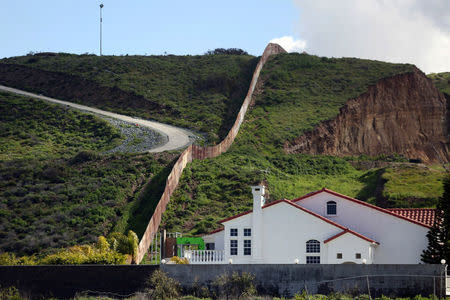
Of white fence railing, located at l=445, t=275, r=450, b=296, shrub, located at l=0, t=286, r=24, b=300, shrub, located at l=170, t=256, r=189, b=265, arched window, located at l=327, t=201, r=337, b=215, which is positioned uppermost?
arched window, located at l=327, t=201, r=337, b=215

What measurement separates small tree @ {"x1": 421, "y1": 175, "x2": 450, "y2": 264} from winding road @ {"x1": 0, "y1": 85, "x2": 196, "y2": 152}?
142ft

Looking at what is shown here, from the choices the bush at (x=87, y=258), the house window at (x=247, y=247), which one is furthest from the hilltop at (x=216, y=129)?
the house window at (x=247, y=247)

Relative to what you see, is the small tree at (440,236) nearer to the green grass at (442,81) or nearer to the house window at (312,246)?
the house window at (312,246)

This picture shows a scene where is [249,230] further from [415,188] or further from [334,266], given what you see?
[415,188]

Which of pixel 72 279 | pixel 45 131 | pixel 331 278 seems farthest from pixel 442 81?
pixel 72 279

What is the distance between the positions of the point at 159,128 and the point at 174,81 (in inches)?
893

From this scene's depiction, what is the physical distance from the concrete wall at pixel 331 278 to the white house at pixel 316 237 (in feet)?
18.9

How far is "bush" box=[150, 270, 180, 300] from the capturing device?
4081 cm

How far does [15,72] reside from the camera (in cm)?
12812

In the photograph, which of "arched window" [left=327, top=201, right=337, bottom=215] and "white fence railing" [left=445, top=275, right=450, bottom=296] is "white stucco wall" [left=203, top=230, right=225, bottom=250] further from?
"white fence railing" [left=445, top=275, right=450, bottom=296]

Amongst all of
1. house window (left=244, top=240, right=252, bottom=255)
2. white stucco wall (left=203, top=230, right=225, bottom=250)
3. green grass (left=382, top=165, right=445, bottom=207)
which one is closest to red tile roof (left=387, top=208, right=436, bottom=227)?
house window (left=244, top=240, right=252, bottom=255)

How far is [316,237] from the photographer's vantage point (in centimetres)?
4697

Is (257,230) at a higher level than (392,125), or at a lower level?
lower

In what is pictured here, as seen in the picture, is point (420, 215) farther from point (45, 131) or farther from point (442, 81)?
point (442, 81)
